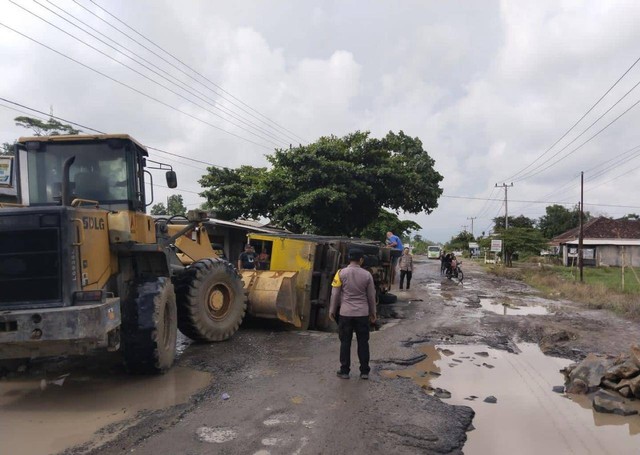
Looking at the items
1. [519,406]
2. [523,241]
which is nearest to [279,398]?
[519,406]

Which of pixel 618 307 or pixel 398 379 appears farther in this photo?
pixel 618 307

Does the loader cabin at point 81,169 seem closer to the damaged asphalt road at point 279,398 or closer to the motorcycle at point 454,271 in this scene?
the damaged asphalt road at point 279,398

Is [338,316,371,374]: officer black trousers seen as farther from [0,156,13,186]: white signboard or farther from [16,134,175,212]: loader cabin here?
[0,156,13,186]: white signboard

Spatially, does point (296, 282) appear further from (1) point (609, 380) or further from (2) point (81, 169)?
(1) point (609, 380)

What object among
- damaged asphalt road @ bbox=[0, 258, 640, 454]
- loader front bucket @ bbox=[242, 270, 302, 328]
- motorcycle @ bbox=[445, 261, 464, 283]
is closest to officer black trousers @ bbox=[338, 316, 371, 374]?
Answer: damaged asphalt road @ bbox=[0, 258, 640, 454]

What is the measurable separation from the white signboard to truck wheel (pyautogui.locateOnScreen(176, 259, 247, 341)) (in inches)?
114

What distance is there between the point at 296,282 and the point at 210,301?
198cm

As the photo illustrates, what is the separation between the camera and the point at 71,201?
19.9ft

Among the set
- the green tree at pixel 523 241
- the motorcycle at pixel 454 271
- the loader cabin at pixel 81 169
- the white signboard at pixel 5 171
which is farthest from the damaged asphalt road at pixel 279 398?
the green tree at pixel 523 241

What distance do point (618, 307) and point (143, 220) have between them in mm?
12674

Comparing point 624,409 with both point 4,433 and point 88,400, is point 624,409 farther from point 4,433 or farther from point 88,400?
point 4,433

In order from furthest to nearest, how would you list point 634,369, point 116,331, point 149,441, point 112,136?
point 112,136 → point 634,369 → point 116,331 → point 149,441

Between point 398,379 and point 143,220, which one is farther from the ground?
point 143,220

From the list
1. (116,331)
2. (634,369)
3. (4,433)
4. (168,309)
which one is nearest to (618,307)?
(634,369)
